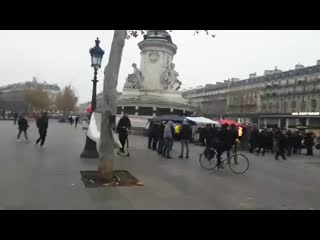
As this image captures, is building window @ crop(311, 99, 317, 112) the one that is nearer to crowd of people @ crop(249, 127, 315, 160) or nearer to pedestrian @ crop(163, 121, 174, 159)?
crowd of people @ crop(249, 127, 315, 160)

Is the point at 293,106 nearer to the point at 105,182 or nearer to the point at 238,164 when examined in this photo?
the point at 238,164

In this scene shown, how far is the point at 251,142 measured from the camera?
23.3 m

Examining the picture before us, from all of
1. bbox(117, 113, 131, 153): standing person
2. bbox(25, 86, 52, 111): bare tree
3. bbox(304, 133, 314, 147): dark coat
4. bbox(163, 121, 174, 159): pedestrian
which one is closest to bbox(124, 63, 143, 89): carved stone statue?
bbox(304, 133, 314, 147): dark coat

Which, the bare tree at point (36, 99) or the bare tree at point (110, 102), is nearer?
the bare tree at point (110, 102)

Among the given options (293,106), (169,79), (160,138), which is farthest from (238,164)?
(293,106)

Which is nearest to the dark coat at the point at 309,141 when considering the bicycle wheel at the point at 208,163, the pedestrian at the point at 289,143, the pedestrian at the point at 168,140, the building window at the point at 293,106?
the pedestrian at the point at 289,143

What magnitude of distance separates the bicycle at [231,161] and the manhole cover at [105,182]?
3.74m

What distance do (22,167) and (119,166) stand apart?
305 centimetres

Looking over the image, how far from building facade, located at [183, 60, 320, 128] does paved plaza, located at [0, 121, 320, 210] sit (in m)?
51.0

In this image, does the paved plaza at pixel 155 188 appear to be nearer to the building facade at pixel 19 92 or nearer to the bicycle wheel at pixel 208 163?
the bicycle wheel at pixel 208 163

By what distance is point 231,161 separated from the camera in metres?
13.5

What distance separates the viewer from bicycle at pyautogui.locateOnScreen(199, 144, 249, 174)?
43.0 feet

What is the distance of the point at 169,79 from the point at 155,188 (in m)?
37.1

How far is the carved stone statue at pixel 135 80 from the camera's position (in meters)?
46.3
